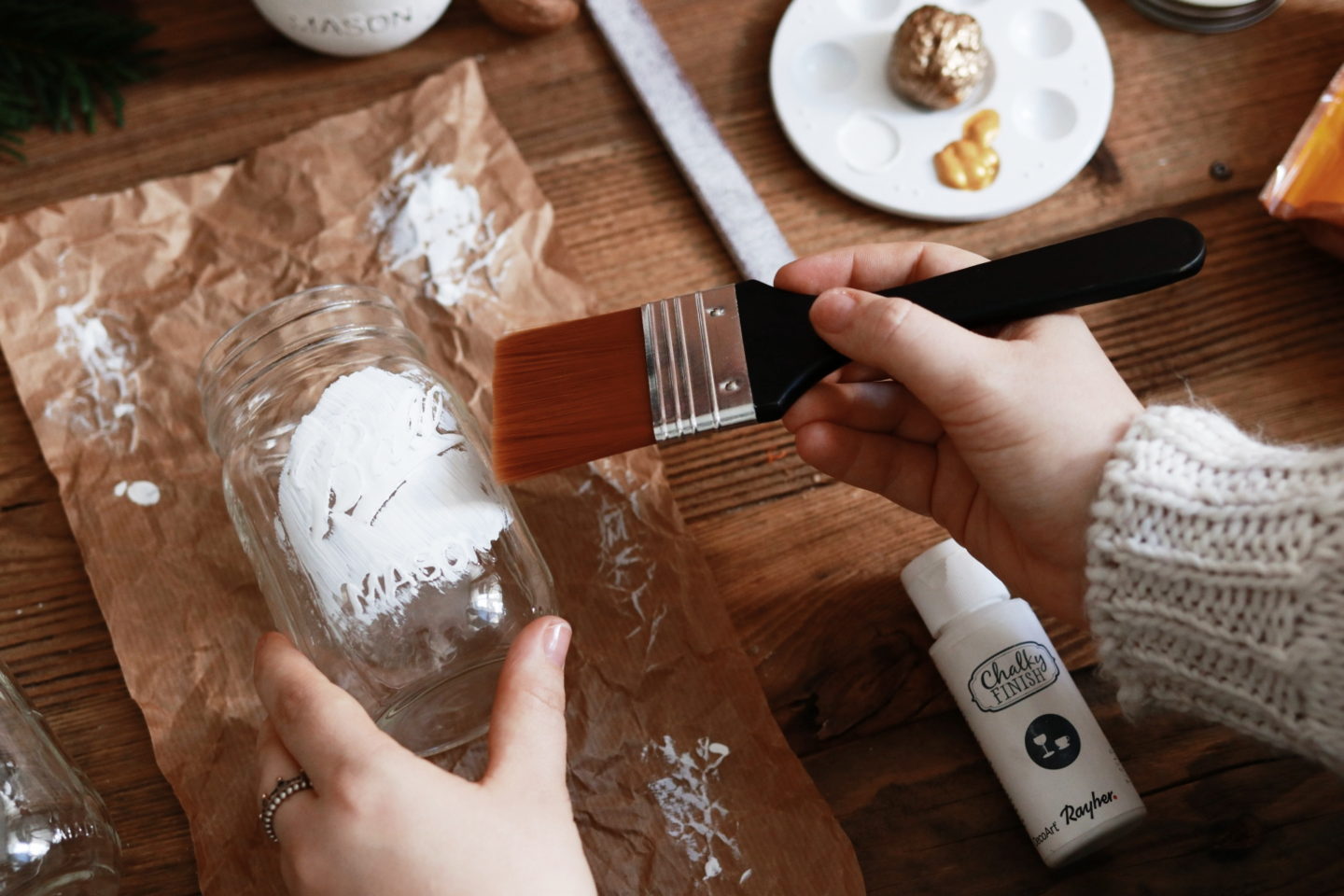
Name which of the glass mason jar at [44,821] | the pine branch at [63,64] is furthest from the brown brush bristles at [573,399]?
the pine branch at [63,64]

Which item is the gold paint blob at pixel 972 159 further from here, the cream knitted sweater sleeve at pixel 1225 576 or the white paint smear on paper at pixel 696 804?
the white paint smear on paper at pixel 696 804

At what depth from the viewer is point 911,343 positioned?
0.56 metres

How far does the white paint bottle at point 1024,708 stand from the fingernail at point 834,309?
0.57 feet

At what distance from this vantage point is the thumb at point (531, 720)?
0.54 metres

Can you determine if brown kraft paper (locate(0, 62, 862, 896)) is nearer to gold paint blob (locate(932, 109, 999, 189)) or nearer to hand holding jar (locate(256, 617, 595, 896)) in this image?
hand holding jar (locate(256, 617, 595, 896))

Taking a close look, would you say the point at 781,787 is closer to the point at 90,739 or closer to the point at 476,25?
the point at 90,739

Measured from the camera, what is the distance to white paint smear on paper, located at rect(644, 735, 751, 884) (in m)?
0.65

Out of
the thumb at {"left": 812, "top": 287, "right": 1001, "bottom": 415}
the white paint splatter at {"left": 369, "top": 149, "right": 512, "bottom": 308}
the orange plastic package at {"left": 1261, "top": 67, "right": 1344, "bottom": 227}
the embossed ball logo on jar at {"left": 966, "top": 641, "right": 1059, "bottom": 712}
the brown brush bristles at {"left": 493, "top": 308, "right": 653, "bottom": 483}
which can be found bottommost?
the embossed ball logo on jar at {"left": 966, "top": 641, "right": 1059, "bottom": 712}

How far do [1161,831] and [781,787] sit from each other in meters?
0.24

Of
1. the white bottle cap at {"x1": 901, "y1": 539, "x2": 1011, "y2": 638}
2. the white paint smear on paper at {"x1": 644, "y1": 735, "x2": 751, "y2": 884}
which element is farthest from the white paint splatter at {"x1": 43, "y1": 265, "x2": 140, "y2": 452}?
the white bottle cap at {"x1": 901, "y1": 539, "x2": 1011, "y2": 638}

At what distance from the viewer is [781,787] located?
664mm

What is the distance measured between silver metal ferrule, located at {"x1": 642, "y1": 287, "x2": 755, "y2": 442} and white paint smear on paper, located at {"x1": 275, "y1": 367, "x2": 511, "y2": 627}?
13 centimetres

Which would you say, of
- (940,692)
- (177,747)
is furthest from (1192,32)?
(177,747)

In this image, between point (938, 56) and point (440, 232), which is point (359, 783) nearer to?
point (440, 232)
